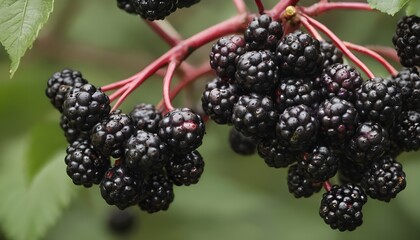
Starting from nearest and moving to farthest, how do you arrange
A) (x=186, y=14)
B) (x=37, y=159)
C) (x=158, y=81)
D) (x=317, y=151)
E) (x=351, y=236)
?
(x=317, y=151)
(x=37, y=159)
(x=351, y=236)
(x=158, y=81)
(x=186, y=14)

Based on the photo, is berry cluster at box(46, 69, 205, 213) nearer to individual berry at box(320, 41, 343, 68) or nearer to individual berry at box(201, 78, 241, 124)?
individual berry at box(201, 78, 241, 124)

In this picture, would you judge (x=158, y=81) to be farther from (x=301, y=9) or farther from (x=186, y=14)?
(x=301, y=9)

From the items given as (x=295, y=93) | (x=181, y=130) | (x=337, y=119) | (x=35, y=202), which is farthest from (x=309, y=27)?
(x=35, y=202)

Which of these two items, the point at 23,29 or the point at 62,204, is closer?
the point at 23,29

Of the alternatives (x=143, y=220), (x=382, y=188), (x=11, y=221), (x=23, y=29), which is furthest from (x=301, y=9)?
(x=143, y=220)

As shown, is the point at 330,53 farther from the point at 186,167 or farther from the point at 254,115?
the point at 186,167
